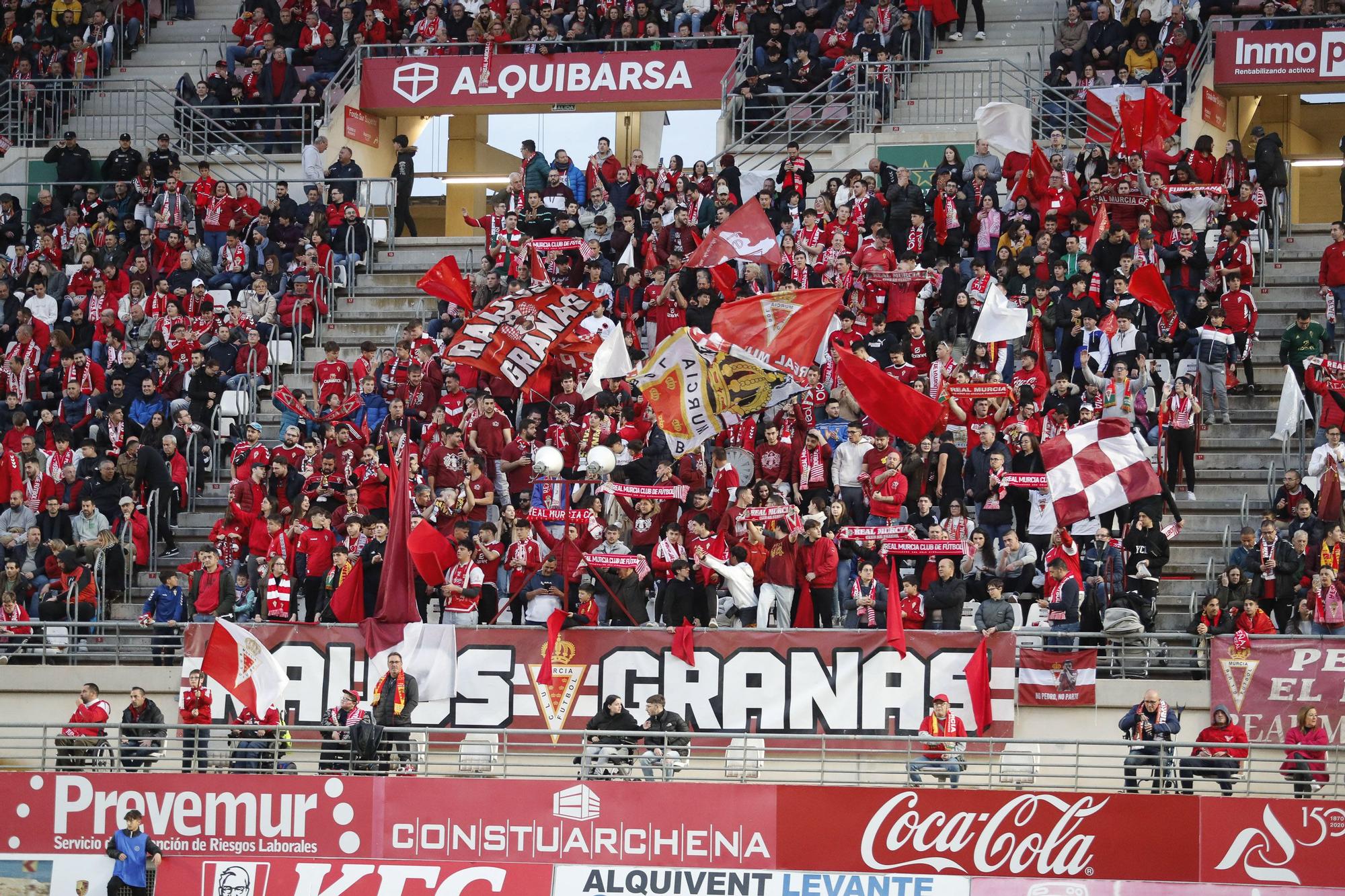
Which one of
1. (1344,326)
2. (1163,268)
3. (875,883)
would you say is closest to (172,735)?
(875,883)

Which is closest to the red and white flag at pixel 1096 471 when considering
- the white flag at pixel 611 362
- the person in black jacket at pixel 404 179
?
the white flag at pixel 611 362

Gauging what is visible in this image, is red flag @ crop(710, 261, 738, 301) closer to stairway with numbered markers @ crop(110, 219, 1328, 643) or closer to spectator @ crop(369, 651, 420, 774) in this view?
stairway with numbered markers @ crop(110, 219, 1328, 643)

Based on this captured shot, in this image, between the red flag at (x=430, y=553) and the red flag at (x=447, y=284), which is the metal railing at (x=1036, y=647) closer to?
the red flag at (x=430, y=553)

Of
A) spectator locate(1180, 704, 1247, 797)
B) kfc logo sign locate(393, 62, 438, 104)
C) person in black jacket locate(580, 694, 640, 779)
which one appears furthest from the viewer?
kfc logo sign locate(393, 62, 438, 104)

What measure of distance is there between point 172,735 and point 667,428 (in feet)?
20.7

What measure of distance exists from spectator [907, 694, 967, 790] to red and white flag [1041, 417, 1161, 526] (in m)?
2.58

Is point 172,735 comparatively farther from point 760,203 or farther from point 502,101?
point 502,101

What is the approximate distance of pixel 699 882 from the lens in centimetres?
2172

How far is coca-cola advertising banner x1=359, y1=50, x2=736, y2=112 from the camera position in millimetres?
35219

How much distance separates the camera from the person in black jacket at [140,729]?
74.7 feet

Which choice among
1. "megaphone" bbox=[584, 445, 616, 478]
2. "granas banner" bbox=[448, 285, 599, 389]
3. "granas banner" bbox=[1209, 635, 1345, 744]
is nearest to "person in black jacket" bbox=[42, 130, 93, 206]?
"granas banner" bbox=[448, 285, 599, 389]

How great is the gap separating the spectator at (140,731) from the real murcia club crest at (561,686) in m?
3.87

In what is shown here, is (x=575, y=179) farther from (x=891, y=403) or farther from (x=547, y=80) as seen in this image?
(x=891, y=403)

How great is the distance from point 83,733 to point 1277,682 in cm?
1207
